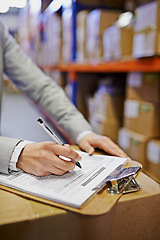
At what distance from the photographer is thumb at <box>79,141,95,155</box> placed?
2.39 feet

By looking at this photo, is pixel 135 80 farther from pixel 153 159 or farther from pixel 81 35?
pixel 81 35

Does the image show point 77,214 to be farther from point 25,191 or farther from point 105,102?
point 105,102

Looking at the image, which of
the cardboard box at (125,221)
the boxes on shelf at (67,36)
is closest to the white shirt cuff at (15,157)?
the cardboard box at (125,221)

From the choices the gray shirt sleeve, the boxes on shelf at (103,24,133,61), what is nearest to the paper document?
the gray shirt sleeve

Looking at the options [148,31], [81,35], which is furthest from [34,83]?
[81,35]

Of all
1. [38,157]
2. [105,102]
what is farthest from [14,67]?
[105,102]

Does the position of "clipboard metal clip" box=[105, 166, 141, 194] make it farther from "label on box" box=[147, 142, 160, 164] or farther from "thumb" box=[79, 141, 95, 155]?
"label on box" box=[147, 142, 160, 164]

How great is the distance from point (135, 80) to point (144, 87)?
124mm

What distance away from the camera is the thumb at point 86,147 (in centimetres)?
73

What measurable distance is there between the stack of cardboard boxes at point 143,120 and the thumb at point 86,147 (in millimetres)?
893

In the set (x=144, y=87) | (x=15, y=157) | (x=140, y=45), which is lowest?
(x=15, y=157)

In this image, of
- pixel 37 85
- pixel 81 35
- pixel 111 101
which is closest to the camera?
pixel 37 85

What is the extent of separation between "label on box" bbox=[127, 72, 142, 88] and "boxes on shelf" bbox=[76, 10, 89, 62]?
890mm

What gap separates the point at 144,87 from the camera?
1707 mm
